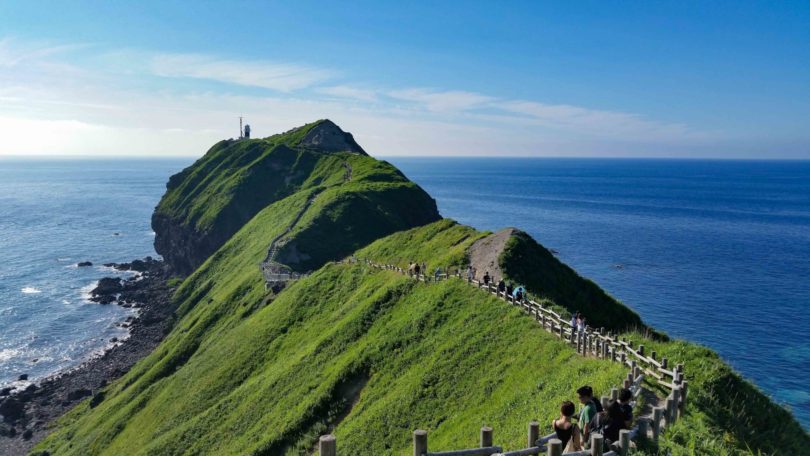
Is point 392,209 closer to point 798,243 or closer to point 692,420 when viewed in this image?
point 692,420

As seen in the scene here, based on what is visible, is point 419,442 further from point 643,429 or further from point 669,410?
point 669,410

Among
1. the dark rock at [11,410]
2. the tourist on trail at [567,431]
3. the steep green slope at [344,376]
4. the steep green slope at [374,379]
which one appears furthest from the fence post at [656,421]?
the dark rock at [11,410]

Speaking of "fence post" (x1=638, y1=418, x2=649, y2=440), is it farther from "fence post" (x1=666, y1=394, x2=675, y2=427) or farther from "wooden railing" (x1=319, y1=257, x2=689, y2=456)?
"fence post" (x1=666, y1=394, x2=675, y2=427)

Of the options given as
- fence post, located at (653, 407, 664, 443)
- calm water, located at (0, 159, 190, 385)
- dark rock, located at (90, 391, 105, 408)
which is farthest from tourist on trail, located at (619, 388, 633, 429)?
calm water, located at (0, 159, 190, 385)

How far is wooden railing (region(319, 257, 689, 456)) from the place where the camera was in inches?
500

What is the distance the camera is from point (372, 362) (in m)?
34.2

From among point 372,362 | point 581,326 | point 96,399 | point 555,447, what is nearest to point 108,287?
point 96,399

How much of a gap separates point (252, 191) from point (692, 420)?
119m

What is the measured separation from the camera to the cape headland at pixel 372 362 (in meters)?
21.9

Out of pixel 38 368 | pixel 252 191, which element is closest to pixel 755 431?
pixel 38 368

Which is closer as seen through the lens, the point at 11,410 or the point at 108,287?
the point at 11,410

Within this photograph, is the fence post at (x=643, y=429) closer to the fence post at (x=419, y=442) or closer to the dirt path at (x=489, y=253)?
the fence post at (x=419, y=442)

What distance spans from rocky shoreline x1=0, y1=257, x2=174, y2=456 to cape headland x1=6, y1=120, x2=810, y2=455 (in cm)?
249

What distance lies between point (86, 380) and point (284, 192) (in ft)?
206
